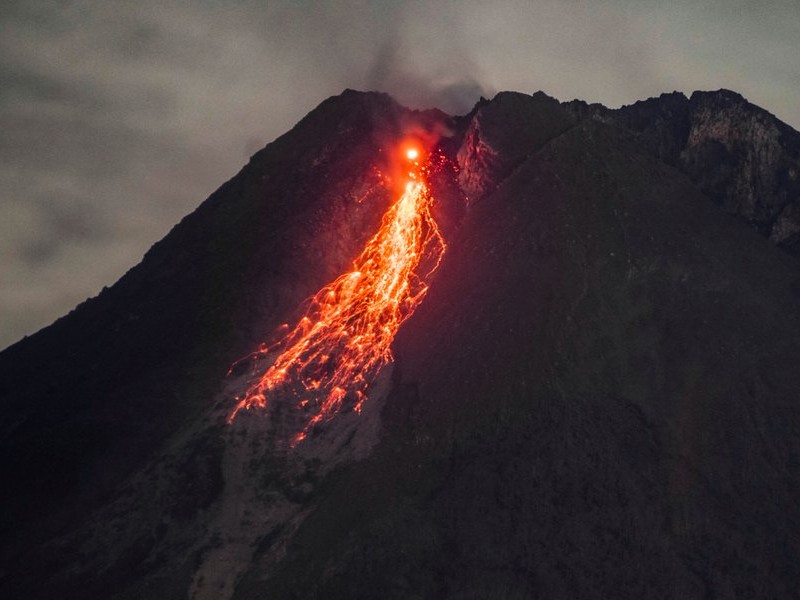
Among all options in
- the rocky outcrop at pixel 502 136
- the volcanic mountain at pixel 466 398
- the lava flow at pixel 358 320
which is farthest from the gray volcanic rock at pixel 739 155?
the lava flow at pixel 358 320

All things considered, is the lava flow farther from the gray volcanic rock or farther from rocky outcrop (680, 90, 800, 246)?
rocky outcrop (680, 90, 800, 246)

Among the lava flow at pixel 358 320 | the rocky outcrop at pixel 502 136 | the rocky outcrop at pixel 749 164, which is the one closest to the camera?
the lava flow at pixel 358 320

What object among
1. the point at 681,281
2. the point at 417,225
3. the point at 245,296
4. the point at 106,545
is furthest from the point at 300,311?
the point at 681,281

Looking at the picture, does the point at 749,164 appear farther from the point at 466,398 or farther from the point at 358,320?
the point at 466,398

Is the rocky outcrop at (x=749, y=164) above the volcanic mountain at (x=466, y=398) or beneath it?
above

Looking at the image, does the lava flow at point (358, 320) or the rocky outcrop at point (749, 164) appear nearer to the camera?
the lava flow at point (358, 320)

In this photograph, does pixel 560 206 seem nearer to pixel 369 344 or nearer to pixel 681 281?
pixel 681 281

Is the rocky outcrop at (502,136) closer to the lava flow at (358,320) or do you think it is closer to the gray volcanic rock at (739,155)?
the lava flow at (358,320)
